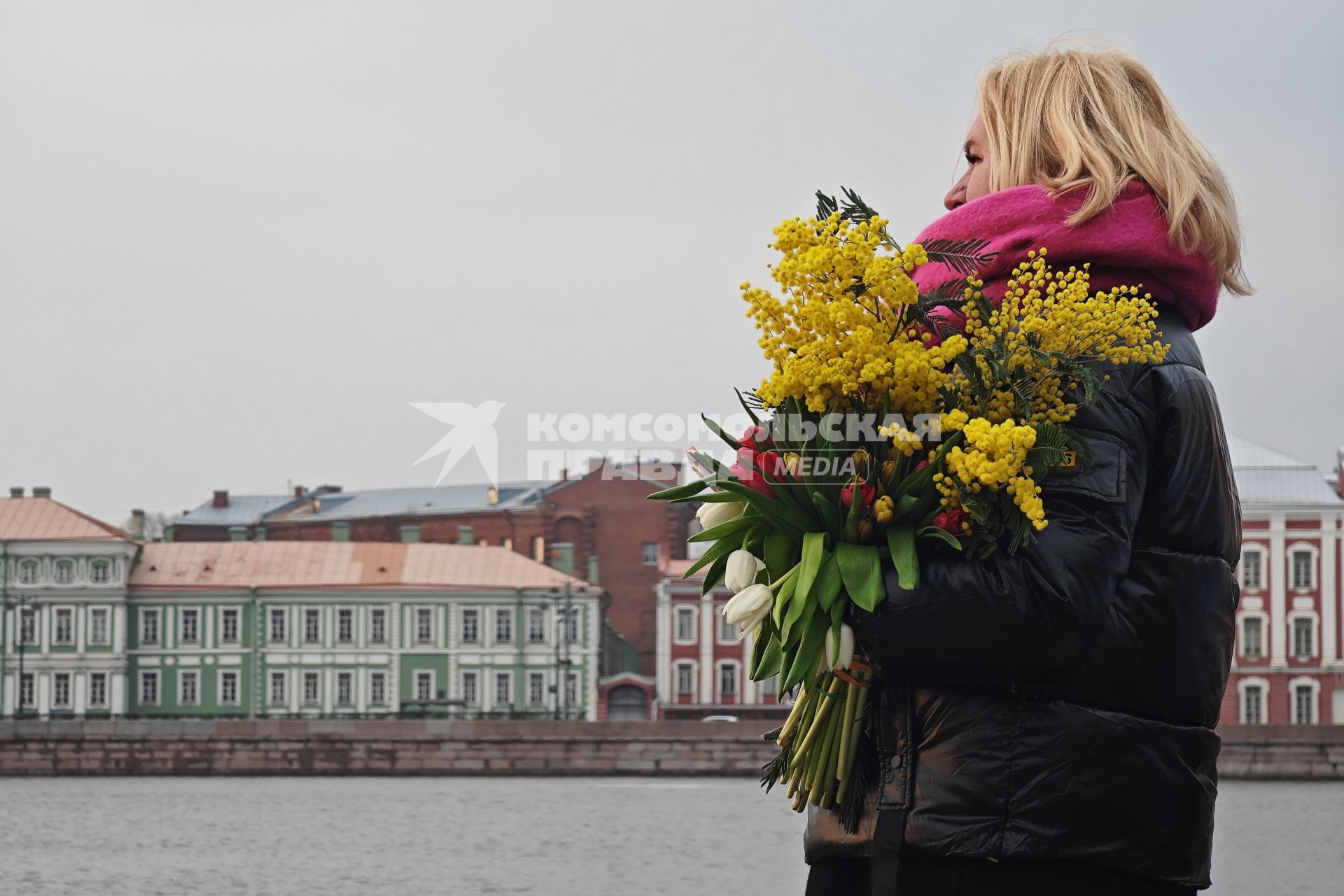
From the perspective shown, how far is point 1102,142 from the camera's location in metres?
1.61

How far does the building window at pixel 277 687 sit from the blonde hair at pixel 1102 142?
4686cm

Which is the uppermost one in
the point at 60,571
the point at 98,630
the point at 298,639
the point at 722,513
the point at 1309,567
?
the point at 722,513

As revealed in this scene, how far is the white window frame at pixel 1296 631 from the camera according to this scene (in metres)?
45.2

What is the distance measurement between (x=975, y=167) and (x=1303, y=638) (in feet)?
153

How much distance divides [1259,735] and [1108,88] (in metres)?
36.3

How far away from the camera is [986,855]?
1496 millimetres

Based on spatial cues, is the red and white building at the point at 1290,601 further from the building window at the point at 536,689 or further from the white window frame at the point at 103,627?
the white window frame at the point at 103,627

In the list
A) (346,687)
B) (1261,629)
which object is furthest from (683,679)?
(1261,629)

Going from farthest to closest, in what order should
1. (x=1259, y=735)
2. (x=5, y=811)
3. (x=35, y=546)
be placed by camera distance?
(x=35, y=546) < (x=1259, y=735) < (x=5, y=811)

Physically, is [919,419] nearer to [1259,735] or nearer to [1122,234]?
[1122,234]

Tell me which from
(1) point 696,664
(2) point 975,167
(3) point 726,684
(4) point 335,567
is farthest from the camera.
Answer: (4) point 335,567

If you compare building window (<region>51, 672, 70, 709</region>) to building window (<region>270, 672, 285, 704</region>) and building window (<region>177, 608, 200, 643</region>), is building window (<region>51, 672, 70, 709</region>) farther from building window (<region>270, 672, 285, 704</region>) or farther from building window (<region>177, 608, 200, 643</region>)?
building window (<region>270, 672, 285, 704</region>)

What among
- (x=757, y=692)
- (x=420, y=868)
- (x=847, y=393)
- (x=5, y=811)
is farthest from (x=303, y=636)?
(x=847, y=393)

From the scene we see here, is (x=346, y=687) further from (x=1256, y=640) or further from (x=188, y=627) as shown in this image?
(x=1256, y=640)
